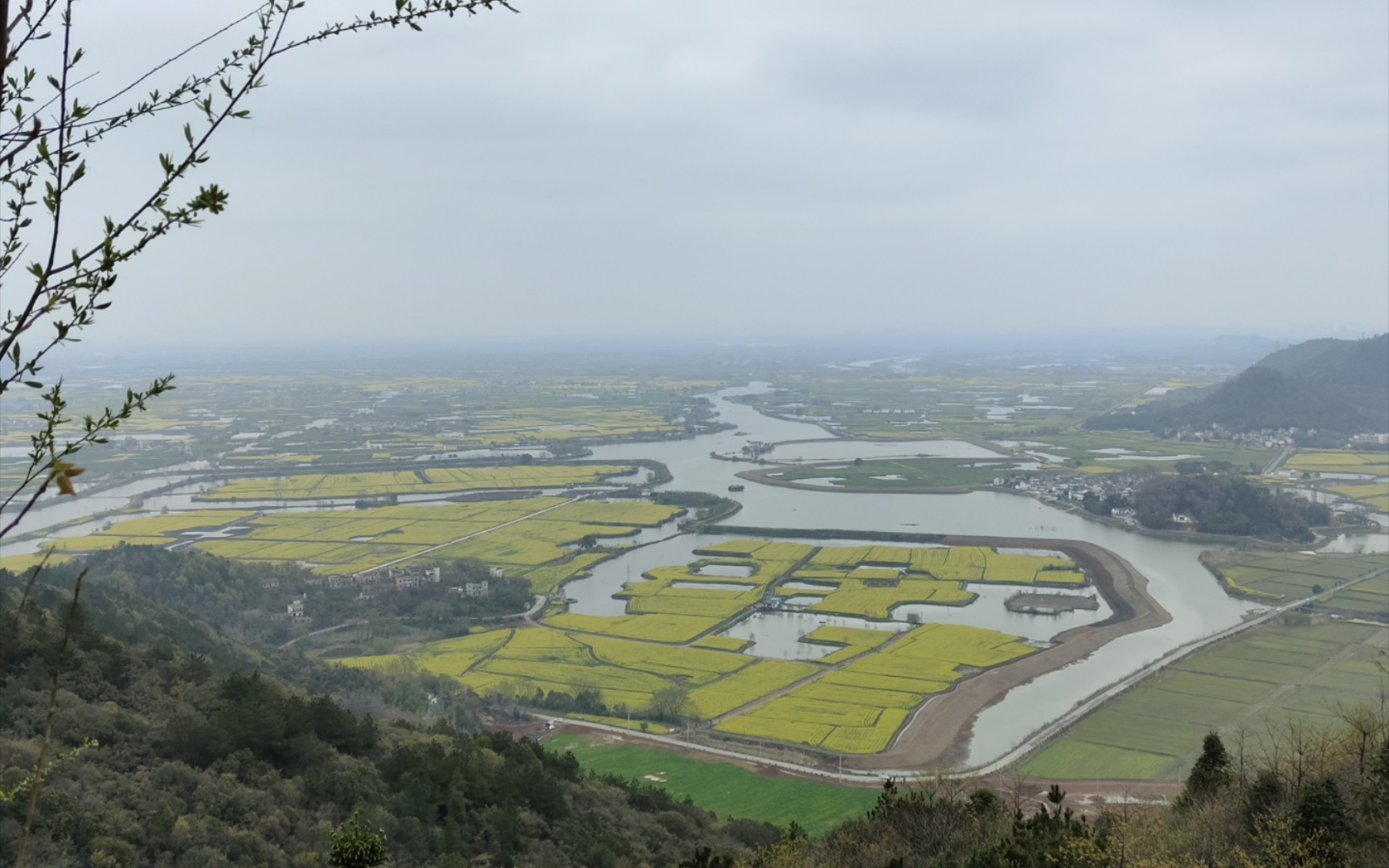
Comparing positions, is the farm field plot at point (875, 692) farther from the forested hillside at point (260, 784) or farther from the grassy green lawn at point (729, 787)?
the forested hillside at point (260, 784)

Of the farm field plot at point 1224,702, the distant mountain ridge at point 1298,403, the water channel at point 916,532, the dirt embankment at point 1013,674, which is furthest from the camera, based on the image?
the distant mountain ridge at point 1298,403

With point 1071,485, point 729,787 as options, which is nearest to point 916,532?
point 1071,485

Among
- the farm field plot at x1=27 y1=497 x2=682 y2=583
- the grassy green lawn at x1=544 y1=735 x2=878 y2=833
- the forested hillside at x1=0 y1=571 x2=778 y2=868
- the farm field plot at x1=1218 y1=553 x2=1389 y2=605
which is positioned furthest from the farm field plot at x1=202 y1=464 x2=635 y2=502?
the forested hillside at x1=0 y1=571 x2=778 y2=868

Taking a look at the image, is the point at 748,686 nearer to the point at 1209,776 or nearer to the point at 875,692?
the point at 875,692

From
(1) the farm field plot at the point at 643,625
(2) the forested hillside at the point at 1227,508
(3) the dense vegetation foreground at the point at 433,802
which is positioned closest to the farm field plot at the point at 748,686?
(1) the farm field plot at the point at 643,625

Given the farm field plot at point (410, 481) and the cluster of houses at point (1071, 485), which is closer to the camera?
the cluster of houses at point (1071, 485)

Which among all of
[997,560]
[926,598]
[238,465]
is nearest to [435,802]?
[926,598]
